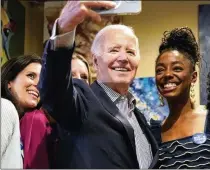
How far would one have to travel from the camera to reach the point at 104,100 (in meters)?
0.84

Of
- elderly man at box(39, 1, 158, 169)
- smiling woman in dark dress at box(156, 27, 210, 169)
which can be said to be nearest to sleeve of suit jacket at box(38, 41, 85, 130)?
elderly man at box(39, 1, 158, 169)

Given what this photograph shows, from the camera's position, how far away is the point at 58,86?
2.34 feet

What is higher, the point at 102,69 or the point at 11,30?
the point at 11,30

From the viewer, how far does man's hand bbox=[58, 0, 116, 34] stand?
1.96ft

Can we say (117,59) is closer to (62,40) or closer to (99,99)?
(99,99)

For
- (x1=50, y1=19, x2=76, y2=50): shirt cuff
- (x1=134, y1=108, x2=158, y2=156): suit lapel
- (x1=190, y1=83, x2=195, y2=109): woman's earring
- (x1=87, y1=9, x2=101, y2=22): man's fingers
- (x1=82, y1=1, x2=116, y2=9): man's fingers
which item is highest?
(x1=82, y1=1, x2=116, y2=9): man's fingers

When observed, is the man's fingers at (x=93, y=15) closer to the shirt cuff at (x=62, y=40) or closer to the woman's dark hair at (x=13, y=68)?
the shirt cuff at (x=62, y=40)

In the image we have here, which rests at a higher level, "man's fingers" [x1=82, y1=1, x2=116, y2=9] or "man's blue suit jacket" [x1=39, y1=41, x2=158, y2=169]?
"man's fingers" [x1=82, y1=1, x2=116, y2=9]

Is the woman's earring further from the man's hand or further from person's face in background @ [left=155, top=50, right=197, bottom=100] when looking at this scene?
the man's hand

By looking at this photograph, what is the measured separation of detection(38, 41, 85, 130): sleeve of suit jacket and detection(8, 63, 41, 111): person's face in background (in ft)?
0.85

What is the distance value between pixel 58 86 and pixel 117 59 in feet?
0.70

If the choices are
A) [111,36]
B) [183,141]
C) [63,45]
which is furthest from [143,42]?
[63,45]

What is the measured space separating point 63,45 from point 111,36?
24 cm

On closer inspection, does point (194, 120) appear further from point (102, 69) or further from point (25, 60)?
point (25, 60)
